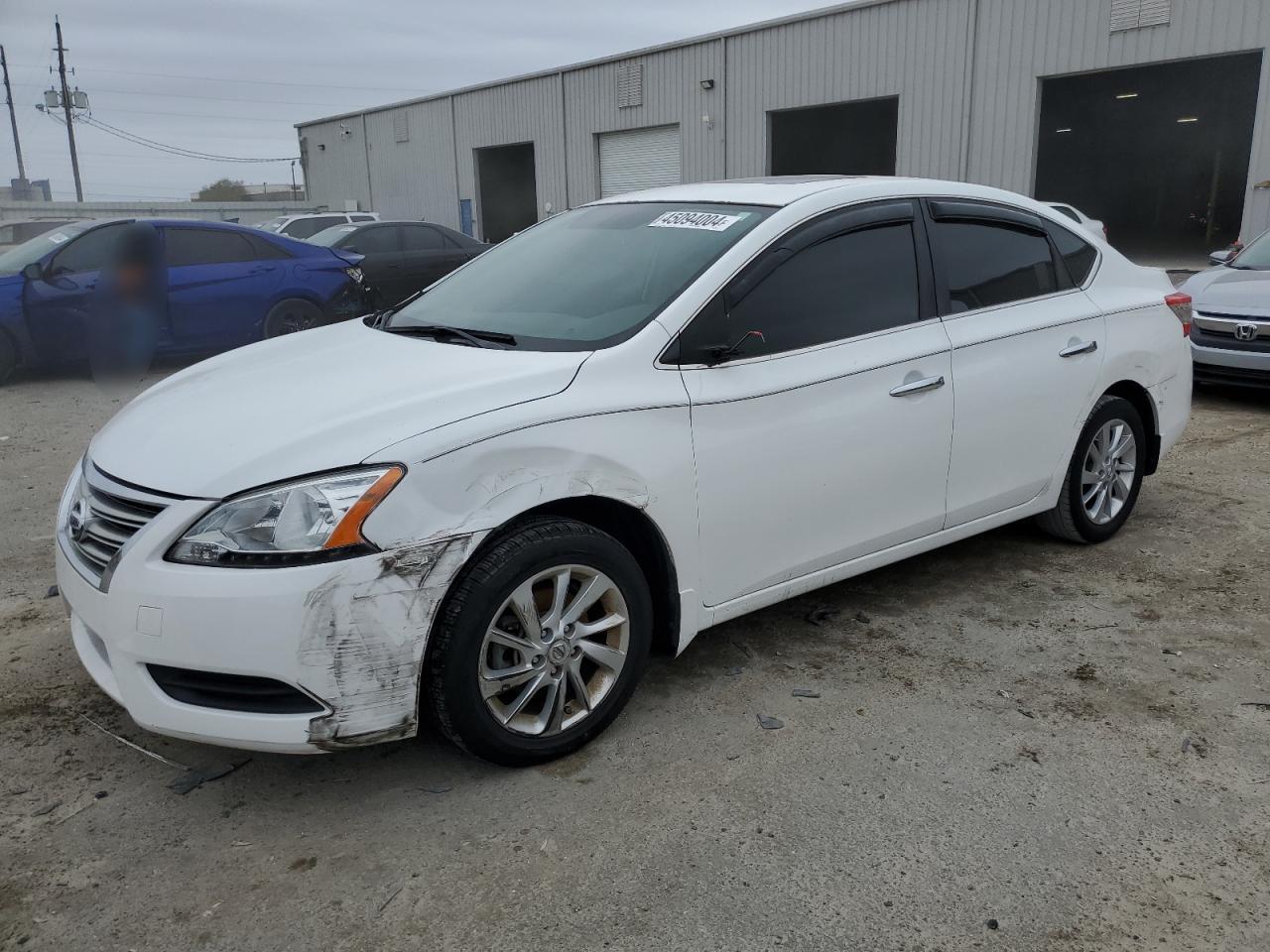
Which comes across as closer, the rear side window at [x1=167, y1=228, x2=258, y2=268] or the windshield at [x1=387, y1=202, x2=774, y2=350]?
the windshield at [x1=387, y1=202, x2=774, y2=350]

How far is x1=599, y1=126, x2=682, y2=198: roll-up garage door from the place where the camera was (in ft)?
80.7

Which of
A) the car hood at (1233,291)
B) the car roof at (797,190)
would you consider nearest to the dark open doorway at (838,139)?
the car hood at (1233,291)

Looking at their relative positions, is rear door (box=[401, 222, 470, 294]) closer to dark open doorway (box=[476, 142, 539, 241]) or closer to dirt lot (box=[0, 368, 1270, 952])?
dirt lot (box=[0, 368, 1270, 952])

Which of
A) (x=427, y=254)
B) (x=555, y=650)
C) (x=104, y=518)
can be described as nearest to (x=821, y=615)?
(x=555, y=650)

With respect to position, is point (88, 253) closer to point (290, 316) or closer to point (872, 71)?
point (290, 316)

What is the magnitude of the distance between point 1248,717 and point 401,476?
2753mm

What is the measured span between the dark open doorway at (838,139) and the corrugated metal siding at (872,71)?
2.19 meters

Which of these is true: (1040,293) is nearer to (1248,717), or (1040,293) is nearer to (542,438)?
(1248,717)

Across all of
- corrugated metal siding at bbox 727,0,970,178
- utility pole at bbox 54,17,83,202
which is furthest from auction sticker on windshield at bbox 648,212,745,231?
utility pole at bbox 54,17,83,202

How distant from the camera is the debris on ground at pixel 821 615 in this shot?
4055mm

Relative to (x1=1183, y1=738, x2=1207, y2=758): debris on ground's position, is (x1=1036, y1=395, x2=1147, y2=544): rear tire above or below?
above

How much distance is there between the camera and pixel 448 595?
272 cm

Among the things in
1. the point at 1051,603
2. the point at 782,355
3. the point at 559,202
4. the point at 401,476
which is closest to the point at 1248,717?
the point at 1051,603

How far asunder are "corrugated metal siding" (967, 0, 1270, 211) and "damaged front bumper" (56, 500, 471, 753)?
16.8 m
